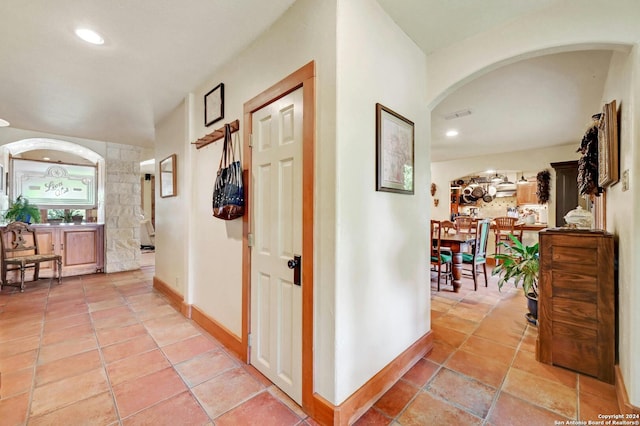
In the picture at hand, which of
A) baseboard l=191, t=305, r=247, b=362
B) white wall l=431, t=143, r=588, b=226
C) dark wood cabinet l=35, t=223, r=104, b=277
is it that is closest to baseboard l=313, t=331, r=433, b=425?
baseboard l=191, t=305, r=247, b=362

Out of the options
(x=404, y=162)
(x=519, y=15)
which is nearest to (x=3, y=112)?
(x=404, y=162)

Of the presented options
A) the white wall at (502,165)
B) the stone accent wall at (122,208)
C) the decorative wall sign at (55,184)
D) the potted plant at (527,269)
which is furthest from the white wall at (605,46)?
the decorative wall sign at (55,184)

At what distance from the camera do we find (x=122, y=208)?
514cm

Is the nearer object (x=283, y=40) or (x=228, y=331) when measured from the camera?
(x=283, y=40)

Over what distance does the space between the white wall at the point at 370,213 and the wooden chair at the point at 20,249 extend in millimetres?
4990

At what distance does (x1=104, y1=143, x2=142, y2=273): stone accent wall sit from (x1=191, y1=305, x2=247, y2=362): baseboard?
335 centimetres

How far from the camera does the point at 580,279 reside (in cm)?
188

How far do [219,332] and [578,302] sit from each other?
2.77m

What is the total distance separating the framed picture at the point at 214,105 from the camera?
95.2 inches

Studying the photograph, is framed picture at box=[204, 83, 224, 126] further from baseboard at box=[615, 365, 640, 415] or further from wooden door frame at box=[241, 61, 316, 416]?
baseboard at box=[615, 365, 640, 415]

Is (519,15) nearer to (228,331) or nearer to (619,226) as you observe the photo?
(619,226)

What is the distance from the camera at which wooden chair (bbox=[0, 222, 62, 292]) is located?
Answer: 153 inches

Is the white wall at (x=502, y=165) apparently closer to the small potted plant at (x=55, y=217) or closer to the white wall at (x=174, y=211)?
the white wall at (x=174, y=211)

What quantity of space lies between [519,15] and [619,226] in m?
1.53
